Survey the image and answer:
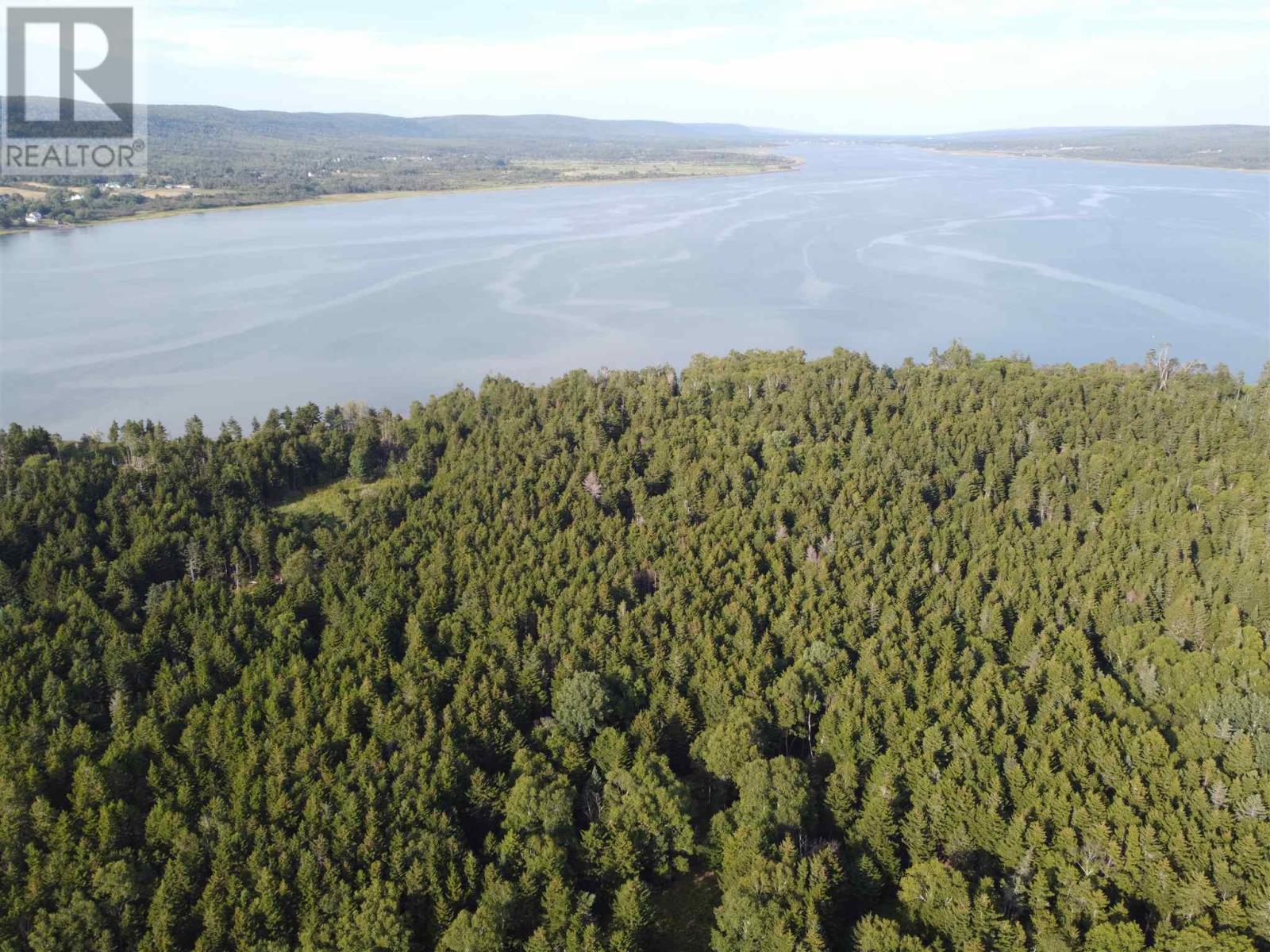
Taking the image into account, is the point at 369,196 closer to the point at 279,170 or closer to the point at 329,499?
the point at 279,170

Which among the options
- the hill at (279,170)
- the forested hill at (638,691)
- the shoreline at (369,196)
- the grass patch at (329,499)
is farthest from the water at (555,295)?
the forested hill at (638,691)

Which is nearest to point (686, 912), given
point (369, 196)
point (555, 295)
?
point (555, 295)

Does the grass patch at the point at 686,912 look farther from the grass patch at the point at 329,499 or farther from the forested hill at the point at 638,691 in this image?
the grass patch at the point at 329,499

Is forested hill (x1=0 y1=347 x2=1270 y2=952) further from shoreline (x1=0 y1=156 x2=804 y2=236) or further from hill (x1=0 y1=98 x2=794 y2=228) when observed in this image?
hill (x1=0 y1=98 x2=794 y2=228)

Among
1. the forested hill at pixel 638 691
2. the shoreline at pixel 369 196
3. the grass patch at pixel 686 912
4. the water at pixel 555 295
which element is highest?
the shoreline at pixel 369 196

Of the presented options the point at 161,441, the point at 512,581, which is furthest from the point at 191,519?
the point at 512,581

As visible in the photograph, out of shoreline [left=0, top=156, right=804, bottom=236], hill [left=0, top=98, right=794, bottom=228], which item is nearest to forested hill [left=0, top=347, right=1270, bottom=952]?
shoreline [left=0, top=156, right=804, bottom=236]
